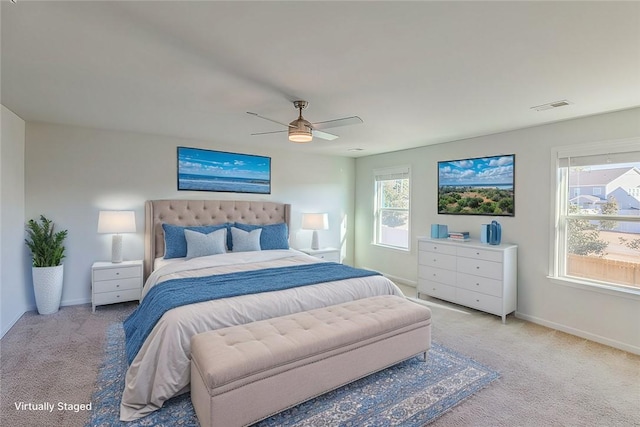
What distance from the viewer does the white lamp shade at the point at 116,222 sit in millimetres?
3936

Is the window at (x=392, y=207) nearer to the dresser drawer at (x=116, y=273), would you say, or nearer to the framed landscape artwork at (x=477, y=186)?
the framed landscape artwork at (x=477, y=186)

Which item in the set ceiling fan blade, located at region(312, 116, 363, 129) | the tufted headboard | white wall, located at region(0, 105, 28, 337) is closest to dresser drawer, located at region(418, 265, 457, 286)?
the tufted headboard

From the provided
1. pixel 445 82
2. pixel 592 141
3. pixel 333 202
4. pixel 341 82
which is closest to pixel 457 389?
pixel 445 82

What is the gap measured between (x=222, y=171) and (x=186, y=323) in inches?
125

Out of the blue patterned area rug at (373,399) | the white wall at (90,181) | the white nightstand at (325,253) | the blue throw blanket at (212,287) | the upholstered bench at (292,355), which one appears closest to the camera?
the upholstered bench at (292,355)

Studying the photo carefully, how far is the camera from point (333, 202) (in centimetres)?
626

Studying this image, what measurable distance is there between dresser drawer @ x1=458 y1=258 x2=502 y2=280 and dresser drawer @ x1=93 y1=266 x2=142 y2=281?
4208mm

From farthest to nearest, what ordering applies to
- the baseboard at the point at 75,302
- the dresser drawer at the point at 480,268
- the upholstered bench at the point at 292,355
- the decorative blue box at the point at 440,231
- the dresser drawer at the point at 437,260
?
the decorative blue box at the point at 440,231 < the dresser drawer at the point at 437,260 < the baseboard at the point at 75,302 < the dresser drawer at the point at 480,268 < the upholstered bench at the point at 292,355

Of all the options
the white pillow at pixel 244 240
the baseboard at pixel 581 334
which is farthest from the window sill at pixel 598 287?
the white pillow at pixel 244 240

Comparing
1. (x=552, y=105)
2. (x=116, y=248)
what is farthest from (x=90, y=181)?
(x=552, y=105)

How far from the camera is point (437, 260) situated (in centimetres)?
450

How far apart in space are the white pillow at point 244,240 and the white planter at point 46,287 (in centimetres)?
204

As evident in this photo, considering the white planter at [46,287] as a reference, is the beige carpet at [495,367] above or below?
below

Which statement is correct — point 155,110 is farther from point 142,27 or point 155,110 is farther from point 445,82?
point 445,82
